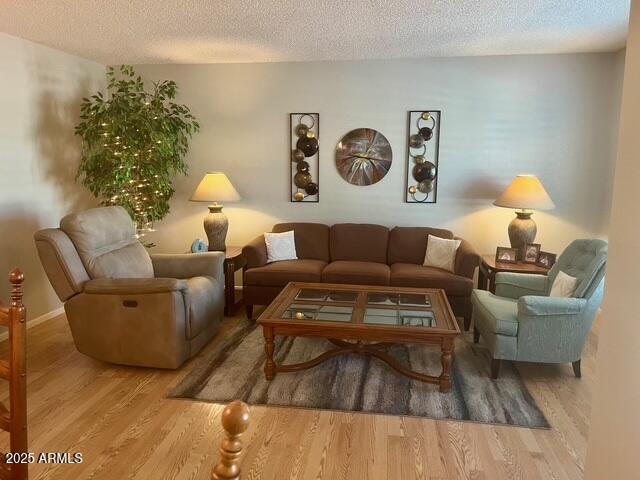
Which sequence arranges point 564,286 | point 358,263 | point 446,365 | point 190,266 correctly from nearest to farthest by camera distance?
point 446,365 < point 564,286 < point 190,266 < point 358,263

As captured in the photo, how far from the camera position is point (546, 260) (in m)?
4.00

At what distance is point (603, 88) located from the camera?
14.3 ft

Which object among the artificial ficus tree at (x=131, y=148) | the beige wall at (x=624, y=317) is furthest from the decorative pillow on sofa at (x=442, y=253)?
the beige wall at (x=624, y=317)

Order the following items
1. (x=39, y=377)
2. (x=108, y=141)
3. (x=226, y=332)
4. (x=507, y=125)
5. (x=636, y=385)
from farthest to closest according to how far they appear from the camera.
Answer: (x=507, y=125), (x=108, y=141), (x=226, y=332), (x=39, y=377), (x=636, y=385)

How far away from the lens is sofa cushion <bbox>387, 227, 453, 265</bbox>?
14.8ft

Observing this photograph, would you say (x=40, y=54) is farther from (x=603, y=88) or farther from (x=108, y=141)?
(x=603, y=88)

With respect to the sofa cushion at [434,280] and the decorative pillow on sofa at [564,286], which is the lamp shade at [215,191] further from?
the decorative pillow on sofa at [564,286]

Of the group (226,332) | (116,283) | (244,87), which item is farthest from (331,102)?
(116,283)

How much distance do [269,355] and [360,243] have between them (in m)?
1.90

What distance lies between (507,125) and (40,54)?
4327 millimetres

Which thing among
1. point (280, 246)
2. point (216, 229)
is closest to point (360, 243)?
point (280, 246)

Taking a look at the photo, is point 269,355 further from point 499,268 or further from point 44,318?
point 44,318

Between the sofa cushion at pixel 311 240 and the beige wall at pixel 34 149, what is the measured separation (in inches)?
83.5

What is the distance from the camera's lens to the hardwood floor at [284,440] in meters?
2.16
